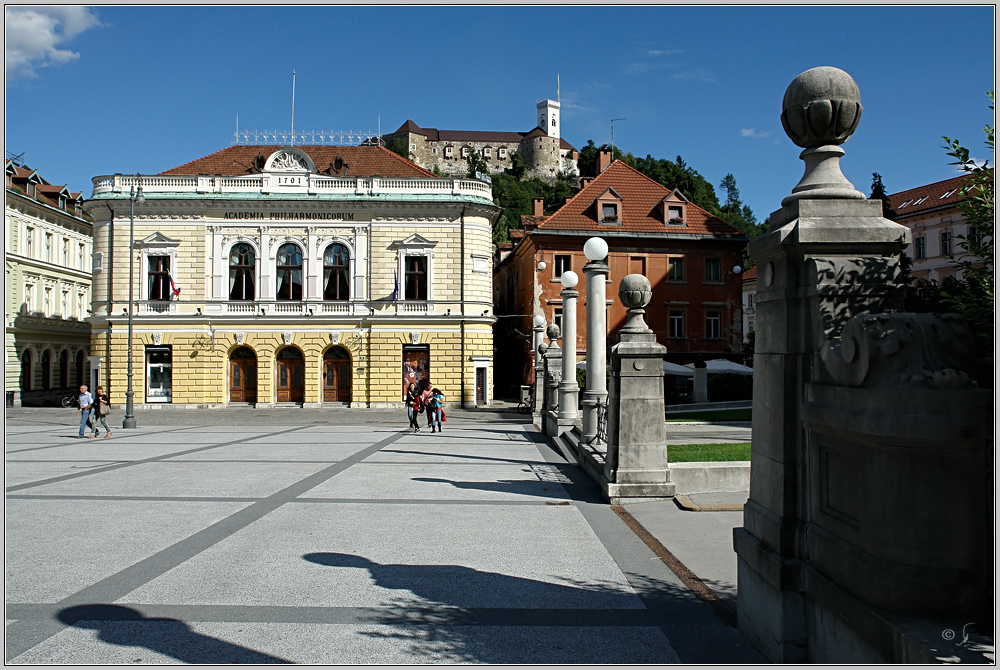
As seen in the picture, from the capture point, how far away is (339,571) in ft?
20.4

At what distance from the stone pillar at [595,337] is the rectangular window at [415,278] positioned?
23275mm

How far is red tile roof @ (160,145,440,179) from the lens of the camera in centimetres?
3872

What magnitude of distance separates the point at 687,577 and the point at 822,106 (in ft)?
12.8

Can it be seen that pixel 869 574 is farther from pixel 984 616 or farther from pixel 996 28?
pixel 996 28

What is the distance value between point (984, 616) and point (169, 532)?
7529 mm

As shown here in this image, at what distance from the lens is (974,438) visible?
295 centimetres

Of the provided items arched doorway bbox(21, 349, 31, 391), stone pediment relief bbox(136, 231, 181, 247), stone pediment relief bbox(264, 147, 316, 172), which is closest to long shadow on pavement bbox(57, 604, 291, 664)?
stone pediment relief bbox(264, 147, 316, 172)

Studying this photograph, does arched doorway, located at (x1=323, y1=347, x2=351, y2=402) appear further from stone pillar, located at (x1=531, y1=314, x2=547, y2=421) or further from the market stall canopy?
the market stall canopy

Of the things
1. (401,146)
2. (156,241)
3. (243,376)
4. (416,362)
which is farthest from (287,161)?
(401,146)

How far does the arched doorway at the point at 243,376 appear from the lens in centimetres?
3575

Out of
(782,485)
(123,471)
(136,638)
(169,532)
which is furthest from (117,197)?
(782,485)

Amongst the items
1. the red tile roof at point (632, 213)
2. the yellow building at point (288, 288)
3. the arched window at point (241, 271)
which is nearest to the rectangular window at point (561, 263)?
the red tile roof at point (632, 213)

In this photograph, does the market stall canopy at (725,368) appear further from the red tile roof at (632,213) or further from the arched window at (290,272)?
the arched window at (290,272)

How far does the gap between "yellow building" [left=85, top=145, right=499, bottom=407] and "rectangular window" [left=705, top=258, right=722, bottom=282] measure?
14554 millimetres
